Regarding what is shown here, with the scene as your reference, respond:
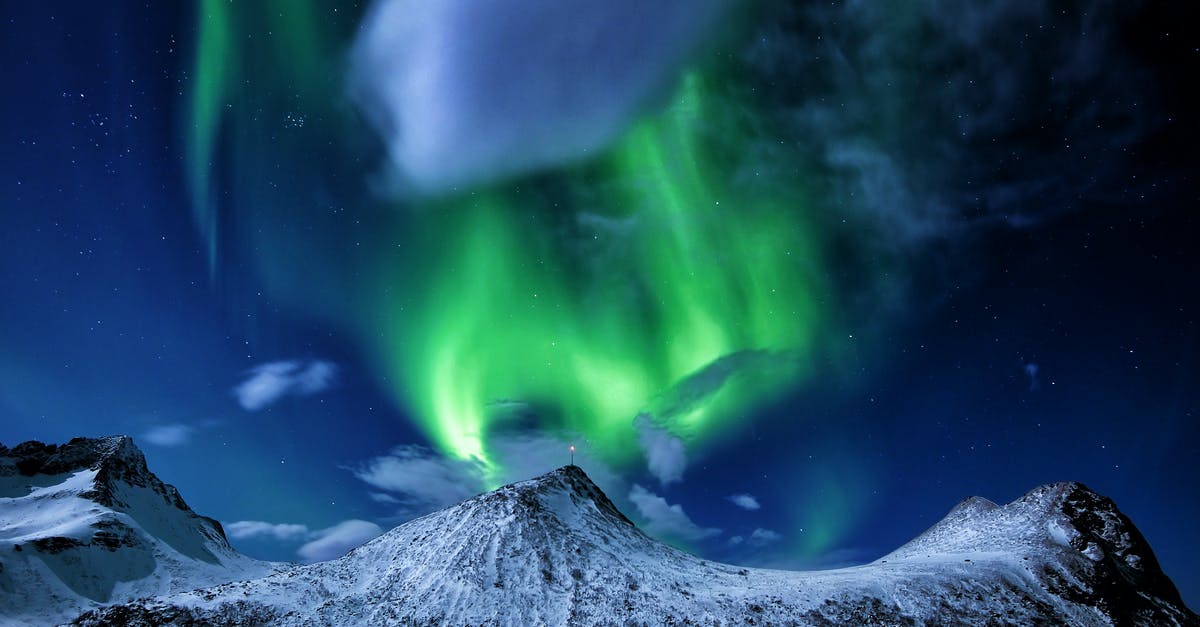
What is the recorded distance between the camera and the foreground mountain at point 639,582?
46188 millimetres

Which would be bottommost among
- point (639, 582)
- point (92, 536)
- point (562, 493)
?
point (639, 582)

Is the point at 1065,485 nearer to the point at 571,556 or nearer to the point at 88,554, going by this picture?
the point at 571,556

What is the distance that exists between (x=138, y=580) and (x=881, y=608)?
98.8 m

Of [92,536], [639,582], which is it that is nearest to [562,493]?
[639,582]

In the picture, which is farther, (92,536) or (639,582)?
(92,536)

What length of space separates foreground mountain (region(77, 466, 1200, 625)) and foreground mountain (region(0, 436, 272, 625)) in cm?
4054

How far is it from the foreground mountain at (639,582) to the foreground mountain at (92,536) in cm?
4054

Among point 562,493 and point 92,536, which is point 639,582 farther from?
point 92,536

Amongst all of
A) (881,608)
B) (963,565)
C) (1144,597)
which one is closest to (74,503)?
(881,608)

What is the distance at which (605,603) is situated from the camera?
1901 inches

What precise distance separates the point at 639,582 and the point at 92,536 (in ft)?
285

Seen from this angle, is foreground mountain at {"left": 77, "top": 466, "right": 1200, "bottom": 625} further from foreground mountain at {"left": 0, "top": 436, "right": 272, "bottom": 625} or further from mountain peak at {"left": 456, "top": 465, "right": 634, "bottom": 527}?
foreground mountain at {"left": 0, "top": 436, "right": 272, "bottom": 625}

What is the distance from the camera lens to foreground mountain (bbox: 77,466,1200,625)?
4619cm

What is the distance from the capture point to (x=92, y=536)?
8556 cm
